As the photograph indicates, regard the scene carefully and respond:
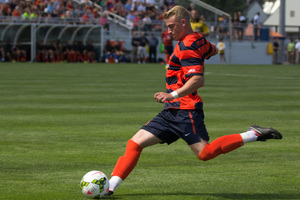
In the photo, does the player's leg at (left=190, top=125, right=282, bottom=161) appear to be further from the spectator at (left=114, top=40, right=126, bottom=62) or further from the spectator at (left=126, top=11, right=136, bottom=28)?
the spectator at (left=126, top=11, right=136, bottom=28)

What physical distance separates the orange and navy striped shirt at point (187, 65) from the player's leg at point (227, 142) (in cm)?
37

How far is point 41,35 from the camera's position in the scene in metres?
42.7

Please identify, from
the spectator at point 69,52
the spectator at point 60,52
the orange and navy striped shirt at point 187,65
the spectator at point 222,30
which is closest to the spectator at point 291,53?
the spectator at point 222,30

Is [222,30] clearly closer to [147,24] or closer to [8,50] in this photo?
[147,24]

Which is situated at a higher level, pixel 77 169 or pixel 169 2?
pixel 169 2

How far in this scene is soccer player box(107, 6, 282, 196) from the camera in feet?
20.1

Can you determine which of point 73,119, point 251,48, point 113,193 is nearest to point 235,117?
point 73,119

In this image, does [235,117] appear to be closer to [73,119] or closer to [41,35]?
[73,119]

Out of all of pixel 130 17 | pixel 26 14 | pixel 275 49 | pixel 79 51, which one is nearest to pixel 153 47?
pixel 130 17

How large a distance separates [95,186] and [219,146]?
4.04 ft

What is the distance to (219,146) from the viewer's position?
6.20 meters

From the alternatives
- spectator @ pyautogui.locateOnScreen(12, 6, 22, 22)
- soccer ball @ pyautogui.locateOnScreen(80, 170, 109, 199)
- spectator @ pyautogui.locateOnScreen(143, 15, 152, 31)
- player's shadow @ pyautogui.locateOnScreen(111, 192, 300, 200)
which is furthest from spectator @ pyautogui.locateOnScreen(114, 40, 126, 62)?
soccer ball @ pyautogui.locateOnScreen(80, 170, 109, 199)

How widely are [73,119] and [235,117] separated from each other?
3.17 metres

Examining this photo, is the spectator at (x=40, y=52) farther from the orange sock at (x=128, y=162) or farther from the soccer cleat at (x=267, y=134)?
the soccer cleat at (x=267, y=134)
